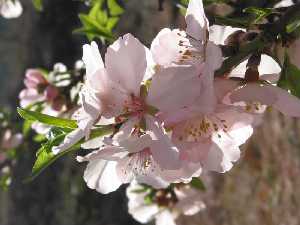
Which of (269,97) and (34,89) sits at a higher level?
(269,97)

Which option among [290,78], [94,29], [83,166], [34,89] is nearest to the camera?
[290,78]

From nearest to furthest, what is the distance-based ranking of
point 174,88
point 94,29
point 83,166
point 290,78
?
point 174,88 < point 290,78 < point 94,29 < point 83,166

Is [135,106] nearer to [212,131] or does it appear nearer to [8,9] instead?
[212,131]

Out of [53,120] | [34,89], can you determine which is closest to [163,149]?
[53,120]

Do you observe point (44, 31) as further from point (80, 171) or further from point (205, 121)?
point (205, 121)

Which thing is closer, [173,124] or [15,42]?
[173,124]

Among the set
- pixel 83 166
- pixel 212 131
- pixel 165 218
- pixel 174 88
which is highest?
pixel 174 88

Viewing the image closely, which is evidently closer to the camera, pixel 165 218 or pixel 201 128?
pixel 201 128

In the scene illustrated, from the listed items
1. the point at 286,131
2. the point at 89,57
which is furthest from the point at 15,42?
the point at 89,57

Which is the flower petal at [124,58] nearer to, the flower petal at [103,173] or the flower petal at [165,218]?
the flower petal at [103,173]

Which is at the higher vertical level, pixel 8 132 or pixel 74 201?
pixel 8 132
